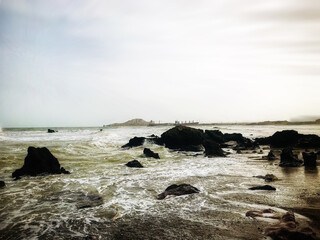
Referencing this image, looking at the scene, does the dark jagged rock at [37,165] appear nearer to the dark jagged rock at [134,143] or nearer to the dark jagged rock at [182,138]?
the dark jagged rock at [134,143]

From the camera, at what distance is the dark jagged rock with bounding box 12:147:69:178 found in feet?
36.4

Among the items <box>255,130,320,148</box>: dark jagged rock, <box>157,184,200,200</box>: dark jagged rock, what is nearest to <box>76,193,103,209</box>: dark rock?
<box>157,184,200,200</box>: dark jagged rock

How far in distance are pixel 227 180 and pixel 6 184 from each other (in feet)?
31.8

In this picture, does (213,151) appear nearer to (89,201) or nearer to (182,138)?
(182,138)

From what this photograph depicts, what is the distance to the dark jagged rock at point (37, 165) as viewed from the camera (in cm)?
1108

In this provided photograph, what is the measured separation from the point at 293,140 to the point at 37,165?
25412 mm

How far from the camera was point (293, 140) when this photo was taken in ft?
79.9

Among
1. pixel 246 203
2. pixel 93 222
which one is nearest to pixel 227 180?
pixel 246 203

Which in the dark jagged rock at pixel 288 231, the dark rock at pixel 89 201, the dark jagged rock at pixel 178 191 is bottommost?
the dark rock at pixel 89 201

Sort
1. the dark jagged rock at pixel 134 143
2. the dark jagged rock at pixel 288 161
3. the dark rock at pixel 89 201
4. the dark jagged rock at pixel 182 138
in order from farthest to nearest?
the dark jagged rock at pixel 134 143 → the dark jagged rock at pixel 182 138 → the dark jagged rock at pixel 288 161 → the dark rock at pixel 89 201

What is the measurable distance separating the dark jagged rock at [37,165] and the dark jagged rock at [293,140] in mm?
22847

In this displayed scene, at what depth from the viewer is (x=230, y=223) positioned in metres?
5.06

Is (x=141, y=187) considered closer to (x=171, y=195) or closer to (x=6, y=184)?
(x=171, y=195)

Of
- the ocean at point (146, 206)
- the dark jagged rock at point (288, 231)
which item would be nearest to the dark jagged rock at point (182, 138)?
the ocean at point (146, 206)
